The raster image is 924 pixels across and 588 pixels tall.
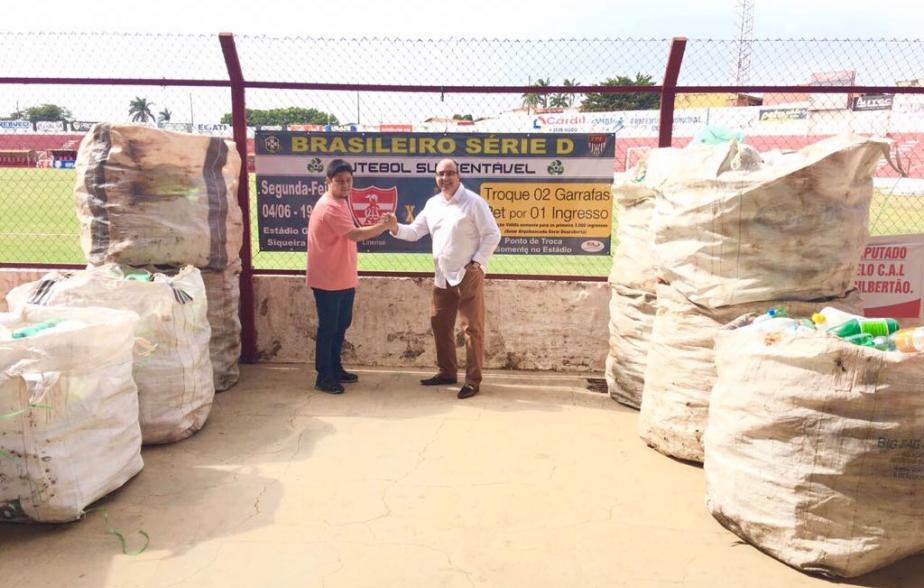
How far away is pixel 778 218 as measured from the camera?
10.8ft

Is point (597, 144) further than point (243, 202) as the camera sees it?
No

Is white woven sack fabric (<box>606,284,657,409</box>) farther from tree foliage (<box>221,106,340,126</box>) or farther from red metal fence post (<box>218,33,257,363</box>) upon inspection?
red metal fence post (<box>218,33,257,363</box>)

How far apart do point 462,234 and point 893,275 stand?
2.97m

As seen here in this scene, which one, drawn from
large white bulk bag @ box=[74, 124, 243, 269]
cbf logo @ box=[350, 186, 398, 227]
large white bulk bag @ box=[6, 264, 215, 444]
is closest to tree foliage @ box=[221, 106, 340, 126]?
cbf logo @ box=[350, 186, 398, 227]

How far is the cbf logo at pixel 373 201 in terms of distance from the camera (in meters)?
5.27

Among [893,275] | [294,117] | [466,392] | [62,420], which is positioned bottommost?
[466,392]

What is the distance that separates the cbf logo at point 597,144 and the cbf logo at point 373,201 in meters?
1.53

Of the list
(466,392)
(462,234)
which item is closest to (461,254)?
(462,234)

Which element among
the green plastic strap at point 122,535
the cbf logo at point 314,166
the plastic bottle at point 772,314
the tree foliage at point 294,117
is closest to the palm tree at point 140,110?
the tree foliage at point 294,117

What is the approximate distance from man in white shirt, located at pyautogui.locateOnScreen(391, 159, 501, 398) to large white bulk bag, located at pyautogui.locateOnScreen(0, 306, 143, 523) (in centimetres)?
219

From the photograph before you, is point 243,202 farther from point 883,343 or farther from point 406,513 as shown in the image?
point 883,343

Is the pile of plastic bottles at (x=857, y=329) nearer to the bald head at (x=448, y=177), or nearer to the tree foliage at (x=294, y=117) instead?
the bald head at (x=448, y=177)

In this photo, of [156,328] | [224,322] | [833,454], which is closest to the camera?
[833,454]

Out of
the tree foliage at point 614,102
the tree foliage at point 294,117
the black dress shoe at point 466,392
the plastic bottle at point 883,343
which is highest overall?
the tree foliage at point 614,102
